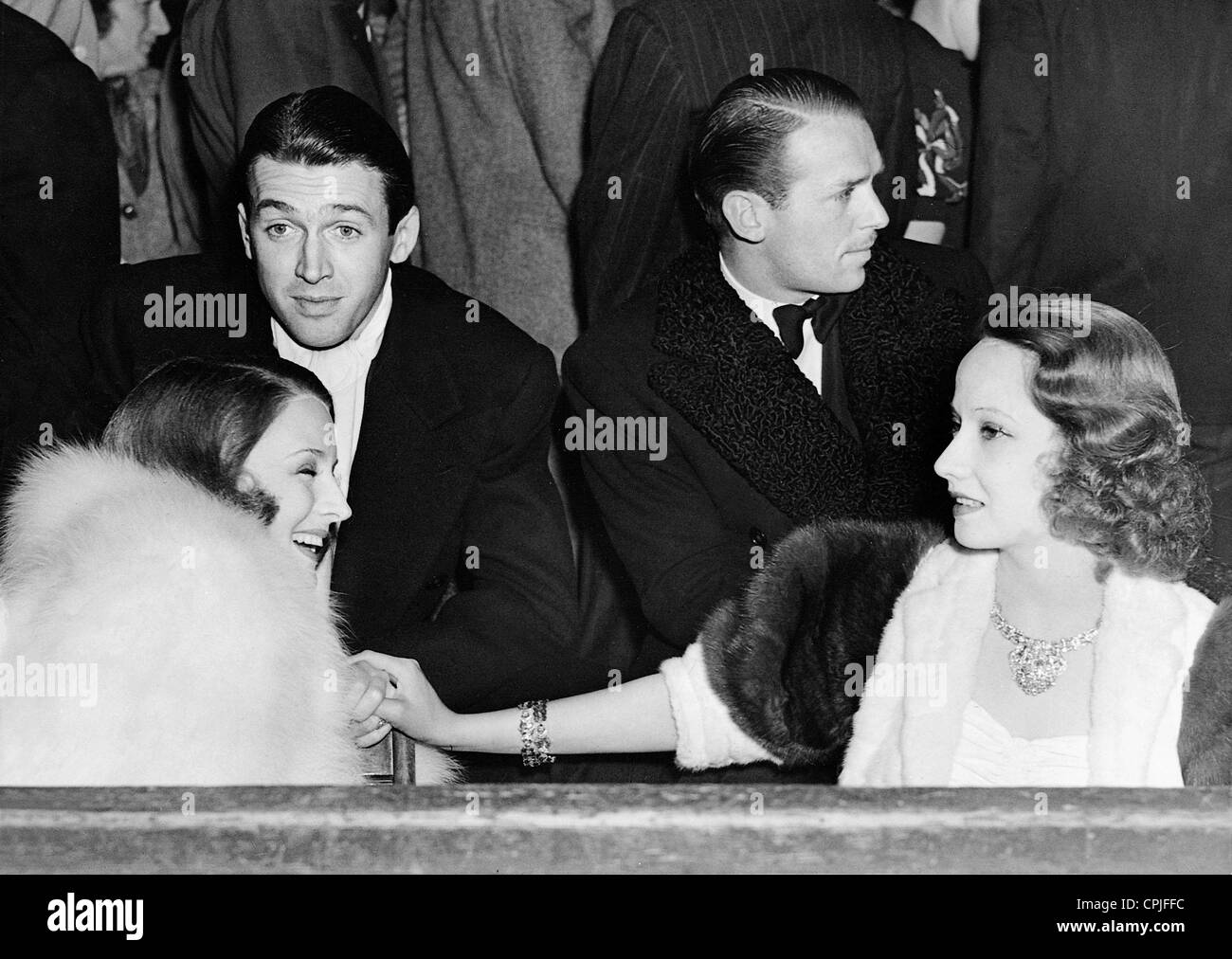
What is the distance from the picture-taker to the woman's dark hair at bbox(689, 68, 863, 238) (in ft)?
9.75

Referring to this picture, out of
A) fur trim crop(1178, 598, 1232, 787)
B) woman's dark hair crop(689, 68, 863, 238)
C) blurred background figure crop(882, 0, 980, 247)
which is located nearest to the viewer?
fur trim crop(1178, 598, 1232, 787)

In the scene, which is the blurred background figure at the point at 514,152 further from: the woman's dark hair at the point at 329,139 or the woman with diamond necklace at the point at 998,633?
the woman with diamond necklace at the point at 998,633

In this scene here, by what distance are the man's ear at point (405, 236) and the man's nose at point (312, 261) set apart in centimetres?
14

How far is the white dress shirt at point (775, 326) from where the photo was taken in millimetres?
3023

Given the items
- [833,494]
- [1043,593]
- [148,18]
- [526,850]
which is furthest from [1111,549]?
[148,18]

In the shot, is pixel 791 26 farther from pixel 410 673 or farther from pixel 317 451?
pixel 410 673

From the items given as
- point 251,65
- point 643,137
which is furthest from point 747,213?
point 251,65

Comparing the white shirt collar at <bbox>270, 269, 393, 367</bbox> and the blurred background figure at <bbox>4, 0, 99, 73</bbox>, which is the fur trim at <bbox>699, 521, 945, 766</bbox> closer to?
the white shirt collar at <bbox>270, 269, 393, 367</bbox>

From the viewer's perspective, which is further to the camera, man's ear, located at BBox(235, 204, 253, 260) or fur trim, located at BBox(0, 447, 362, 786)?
man's ear, located at BBox(235, 204, 253, 260)

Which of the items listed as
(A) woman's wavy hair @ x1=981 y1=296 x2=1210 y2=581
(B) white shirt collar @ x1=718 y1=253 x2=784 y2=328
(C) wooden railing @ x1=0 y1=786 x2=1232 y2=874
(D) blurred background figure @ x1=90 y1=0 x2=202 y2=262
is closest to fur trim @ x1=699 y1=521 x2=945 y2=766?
(C) wooden railing @ x1=0 y1=786 x2=1232 y2=874

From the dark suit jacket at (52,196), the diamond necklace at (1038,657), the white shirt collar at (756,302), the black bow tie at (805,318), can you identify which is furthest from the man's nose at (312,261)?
the diamond necklace at (1038,657)

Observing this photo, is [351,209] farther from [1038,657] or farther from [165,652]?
[1038,657]

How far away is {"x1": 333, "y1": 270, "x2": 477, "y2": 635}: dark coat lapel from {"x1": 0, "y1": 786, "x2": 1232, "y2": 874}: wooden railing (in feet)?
1.69

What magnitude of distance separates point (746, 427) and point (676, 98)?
0.69 meters
